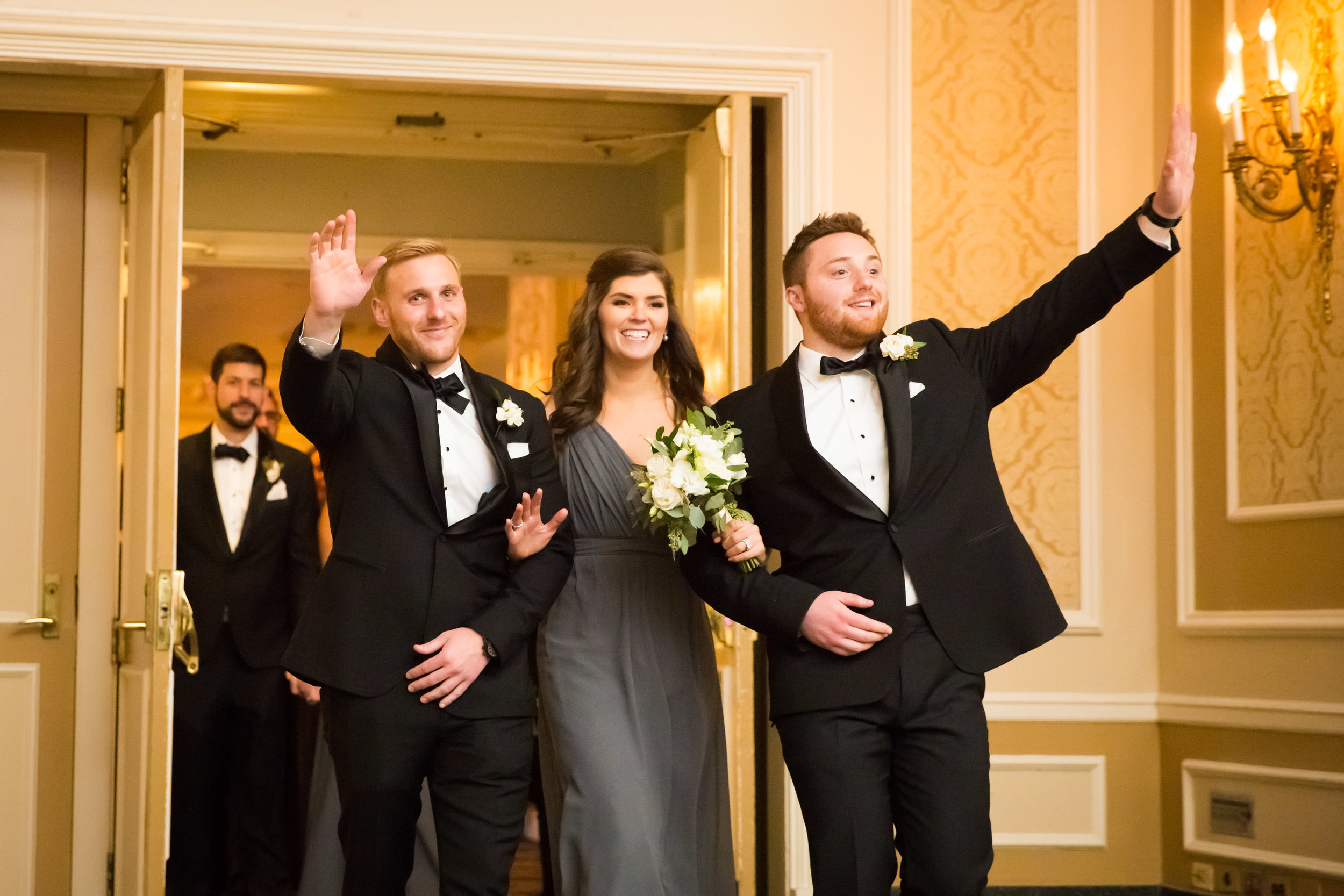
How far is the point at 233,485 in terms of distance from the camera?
595 cm

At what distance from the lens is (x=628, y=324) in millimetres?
3734

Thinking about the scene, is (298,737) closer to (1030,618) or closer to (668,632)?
(668,632)

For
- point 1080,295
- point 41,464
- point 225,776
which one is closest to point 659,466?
point 1080,295

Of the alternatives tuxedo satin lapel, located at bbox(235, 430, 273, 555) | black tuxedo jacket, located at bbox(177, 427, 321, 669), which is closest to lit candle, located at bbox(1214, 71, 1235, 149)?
black tuxedo jacket, located at bbox(177, 427, 321, 669)

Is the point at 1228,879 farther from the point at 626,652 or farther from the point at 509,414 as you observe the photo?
the point at 509,414

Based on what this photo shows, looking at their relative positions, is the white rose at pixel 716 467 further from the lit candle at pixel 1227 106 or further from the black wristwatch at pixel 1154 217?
the lit candle at pixel 1227 106

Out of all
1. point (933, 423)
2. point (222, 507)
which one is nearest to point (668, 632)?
point (933, 423)

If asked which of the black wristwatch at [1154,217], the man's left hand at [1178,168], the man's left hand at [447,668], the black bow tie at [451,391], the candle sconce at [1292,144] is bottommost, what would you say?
the man's left hand at [447,668]

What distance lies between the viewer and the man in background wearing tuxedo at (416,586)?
291 centimetres

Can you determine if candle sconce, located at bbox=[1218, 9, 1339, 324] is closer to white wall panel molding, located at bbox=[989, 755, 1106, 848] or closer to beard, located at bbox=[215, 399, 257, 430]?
white wall panel molding, located at bbox=[989, 755, 1106, 848]

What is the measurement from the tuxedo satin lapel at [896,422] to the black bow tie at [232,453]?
3.77 metres

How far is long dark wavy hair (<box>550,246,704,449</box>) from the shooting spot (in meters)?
3.77

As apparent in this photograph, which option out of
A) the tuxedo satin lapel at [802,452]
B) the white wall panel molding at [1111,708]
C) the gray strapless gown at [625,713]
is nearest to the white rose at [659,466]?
the tuxedo satin lapel at [802,452]

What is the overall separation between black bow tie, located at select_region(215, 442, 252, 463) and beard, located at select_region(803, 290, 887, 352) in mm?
3570
